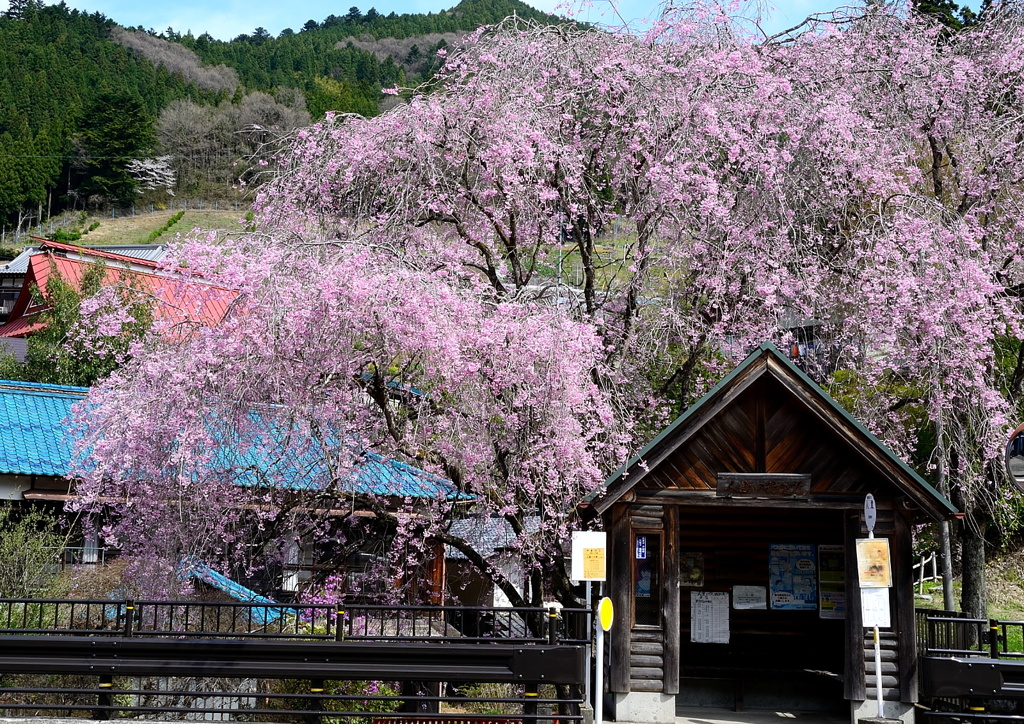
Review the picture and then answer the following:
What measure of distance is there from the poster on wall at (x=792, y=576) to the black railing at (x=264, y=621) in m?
2.93

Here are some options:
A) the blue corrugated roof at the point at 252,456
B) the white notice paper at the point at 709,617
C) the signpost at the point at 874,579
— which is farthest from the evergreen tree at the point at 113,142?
the signpost at the point at 874,579

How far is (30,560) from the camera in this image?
47.0 feet

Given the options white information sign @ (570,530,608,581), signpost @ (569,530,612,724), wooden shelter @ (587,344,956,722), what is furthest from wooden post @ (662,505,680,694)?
white information sign @ (570,530,608,581)

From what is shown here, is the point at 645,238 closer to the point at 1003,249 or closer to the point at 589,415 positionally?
the point at 589,415

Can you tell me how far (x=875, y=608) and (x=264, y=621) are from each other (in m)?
7.40

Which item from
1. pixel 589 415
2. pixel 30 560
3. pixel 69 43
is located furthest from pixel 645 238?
pixel 69 43

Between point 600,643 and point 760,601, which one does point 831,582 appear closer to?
point 760,601

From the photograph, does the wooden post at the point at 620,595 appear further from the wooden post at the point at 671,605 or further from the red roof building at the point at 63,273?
the red roof building at the point at 63,273

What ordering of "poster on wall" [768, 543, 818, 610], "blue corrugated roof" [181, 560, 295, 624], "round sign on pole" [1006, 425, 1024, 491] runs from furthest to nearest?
"poster on wall" [768, 543, 818, 610]
"blue corrugated roof" [181, 560, 295, 624]
"round sign on pole" [1006, 425, 1024, 491]

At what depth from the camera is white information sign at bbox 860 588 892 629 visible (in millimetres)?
10508

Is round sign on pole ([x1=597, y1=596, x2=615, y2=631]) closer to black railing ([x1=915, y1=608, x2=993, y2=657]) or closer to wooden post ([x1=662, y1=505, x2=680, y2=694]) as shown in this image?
wooden post ([x1=662, y1=505, x2=680, y2=694])

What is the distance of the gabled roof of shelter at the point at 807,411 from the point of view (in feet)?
38.5

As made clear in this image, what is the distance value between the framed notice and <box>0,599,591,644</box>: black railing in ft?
9.73

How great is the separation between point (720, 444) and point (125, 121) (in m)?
80.5
